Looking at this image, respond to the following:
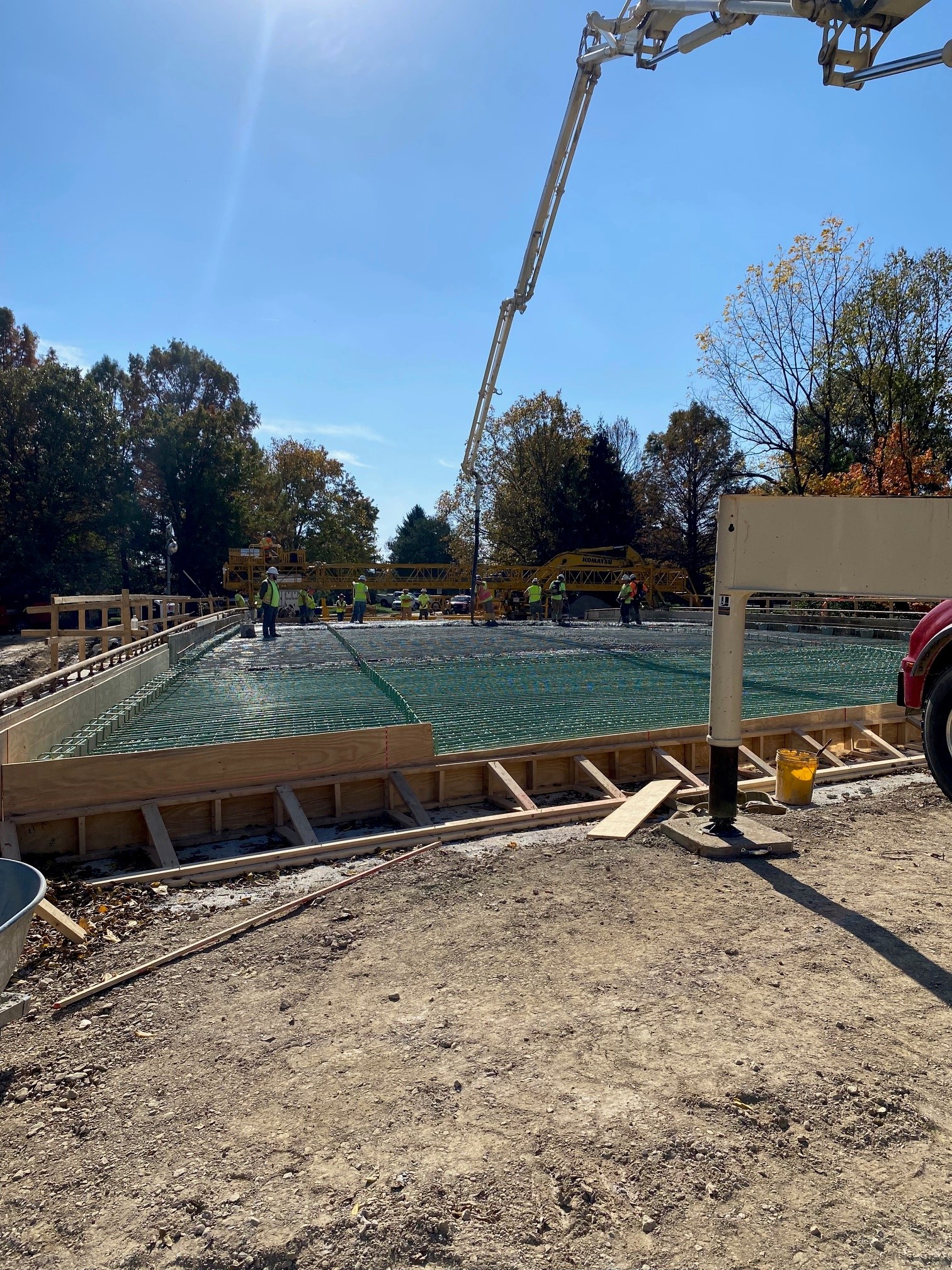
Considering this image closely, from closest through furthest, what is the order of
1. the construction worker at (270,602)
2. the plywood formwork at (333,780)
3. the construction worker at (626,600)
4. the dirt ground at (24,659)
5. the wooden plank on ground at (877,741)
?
the plywood formwork at (333,780) → the wooden plank on ground at (877,741) → the construction worker at (270,602) → the dirt ground at (24,659) → the construction worker at (626,600)

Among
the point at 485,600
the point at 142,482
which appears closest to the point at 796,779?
the point at 485,600

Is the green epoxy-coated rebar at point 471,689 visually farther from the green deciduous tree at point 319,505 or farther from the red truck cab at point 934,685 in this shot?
the green deciduous tree at point 319,505

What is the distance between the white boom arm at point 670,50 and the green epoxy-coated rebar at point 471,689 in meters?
7.68

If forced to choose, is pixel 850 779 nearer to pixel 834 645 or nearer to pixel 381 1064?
pixel 381 1064

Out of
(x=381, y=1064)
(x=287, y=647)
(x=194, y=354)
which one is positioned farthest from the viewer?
(x=194, y=354)

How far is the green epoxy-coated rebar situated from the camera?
784cm

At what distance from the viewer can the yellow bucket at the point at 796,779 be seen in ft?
22.3

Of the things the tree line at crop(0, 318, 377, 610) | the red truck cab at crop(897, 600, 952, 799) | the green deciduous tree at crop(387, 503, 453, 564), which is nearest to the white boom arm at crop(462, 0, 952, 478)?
the red truck cab at crop(897, 600, 952, 799)

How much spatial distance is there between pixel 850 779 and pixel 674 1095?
5.78 m

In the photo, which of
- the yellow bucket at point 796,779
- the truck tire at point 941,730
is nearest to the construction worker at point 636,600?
the yellow bucket at point 796,779

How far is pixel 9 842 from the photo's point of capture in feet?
16.7

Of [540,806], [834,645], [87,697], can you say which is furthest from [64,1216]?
[834,645]

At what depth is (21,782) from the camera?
208 inches

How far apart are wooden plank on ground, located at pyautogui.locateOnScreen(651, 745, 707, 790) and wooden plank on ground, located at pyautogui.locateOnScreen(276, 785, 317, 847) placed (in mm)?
3395
